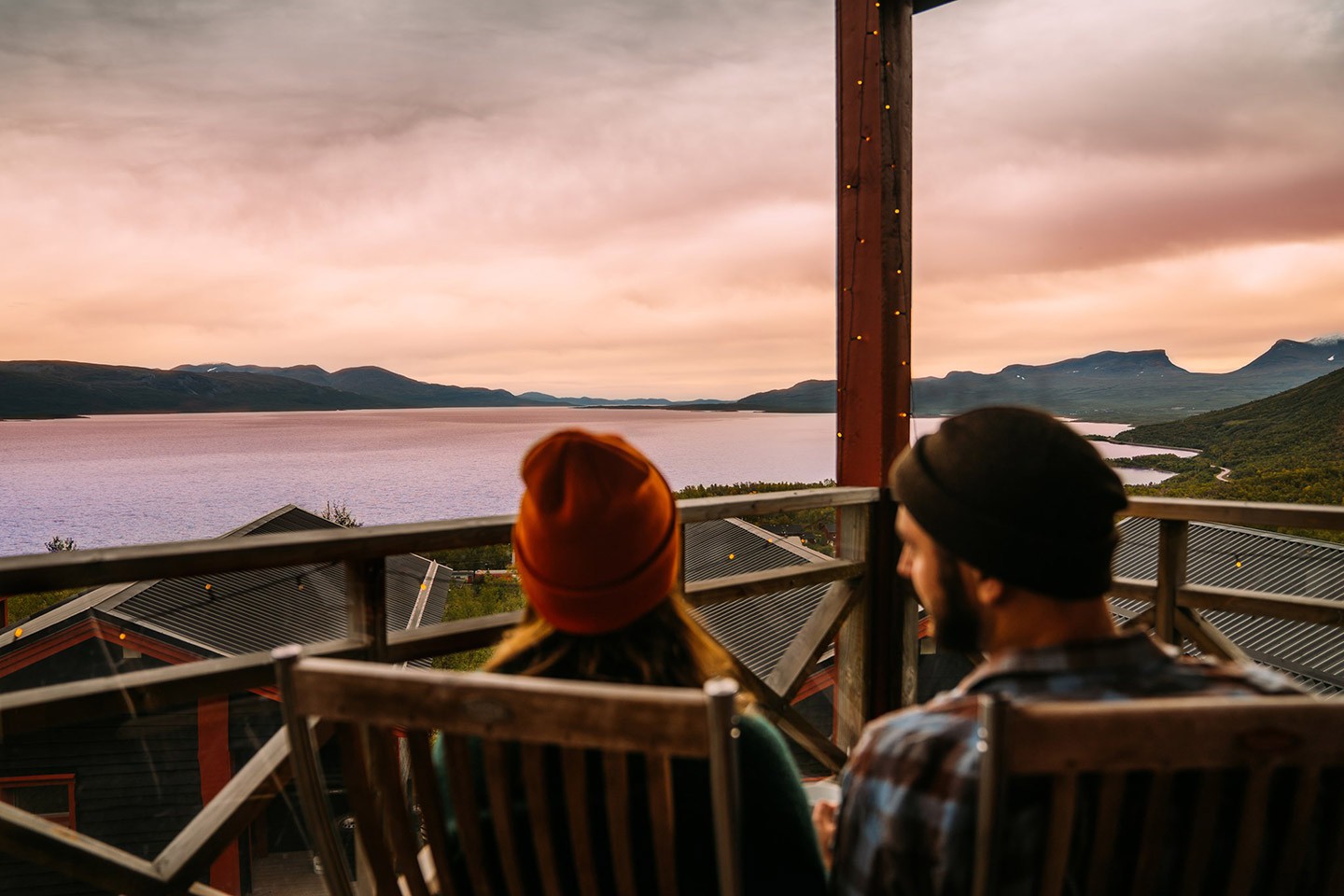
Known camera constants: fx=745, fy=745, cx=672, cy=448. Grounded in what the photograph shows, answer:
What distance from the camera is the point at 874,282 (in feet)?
8.18

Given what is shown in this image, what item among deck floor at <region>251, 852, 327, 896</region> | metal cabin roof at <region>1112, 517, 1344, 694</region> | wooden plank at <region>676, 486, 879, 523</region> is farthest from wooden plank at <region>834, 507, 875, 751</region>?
metal cabin roof at <region>1112, 517, 1344, 694</region>

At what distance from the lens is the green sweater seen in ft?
2.23

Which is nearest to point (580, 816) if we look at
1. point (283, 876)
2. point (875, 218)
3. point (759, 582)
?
point (759, 582)

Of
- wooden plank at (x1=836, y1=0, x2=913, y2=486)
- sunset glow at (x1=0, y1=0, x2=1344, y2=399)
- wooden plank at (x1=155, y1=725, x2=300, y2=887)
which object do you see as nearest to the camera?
wooden plank at (x1=155, y1=725, x2=300, y2=887)

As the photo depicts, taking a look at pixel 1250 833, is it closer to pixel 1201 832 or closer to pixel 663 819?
pixel 1201 832

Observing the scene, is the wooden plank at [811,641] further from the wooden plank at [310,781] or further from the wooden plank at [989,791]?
the wooden plank at [989,791]

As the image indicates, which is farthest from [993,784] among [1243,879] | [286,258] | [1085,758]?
[286,258]

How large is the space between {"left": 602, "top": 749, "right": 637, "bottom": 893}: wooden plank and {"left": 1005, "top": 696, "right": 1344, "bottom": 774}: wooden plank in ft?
0.98

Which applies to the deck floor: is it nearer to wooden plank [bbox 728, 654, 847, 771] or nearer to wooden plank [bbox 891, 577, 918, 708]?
wooden plank [bbox 728, 654, 847, 771]

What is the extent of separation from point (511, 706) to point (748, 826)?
0.30 metres

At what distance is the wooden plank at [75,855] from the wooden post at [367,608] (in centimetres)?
49

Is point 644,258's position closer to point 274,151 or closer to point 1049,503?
point 274,151

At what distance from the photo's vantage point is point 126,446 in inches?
1750

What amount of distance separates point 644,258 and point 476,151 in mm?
7122
